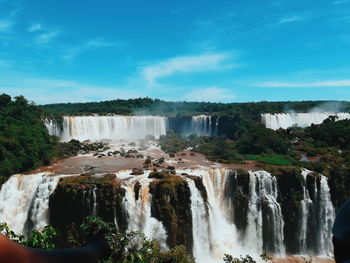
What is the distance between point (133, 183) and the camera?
23.0 m

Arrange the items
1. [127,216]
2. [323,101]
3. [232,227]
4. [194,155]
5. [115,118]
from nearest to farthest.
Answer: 1. [127,216]
2. [232,227]
3. [194,155]
4. [115,118]
5. [323,101]

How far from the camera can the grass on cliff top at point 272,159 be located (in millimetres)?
32400

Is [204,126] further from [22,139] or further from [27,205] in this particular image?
[27,205]

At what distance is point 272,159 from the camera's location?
111ft

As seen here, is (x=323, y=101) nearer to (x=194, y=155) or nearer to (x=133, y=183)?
(x=194, y=155)

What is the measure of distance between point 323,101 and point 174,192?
228 feet

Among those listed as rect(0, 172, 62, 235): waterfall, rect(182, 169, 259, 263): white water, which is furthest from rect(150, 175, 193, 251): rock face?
rect(0, 172, 62, 235): waterfall

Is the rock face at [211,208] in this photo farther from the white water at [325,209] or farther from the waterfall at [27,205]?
the waterfall at [27,205]

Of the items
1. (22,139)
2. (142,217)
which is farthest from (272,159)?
(22,139)

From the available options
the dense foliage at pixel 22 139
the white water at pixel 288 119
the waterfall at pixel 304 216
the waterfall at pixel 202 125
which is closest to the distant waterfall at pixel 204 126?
the waterfall at pixel 202 125

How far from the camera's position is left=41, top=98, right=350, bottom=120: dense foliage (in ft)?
221

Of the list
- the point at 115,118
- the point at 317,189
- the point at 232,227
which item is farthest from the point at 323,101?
the point at 232,227

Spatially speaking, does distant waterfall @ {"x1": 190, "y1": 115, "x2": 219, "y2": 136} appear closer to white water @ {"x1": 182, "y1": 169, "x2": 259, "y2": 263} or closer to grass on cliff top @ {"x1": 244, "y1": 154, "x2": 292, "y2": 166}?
grass on cliff top @ {"x1": 244, "y1": 154, "x2": 292, "y2": 166}

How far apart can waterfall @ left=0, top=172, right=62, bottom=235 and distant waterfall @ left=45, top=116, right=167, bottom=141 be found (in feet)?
72.8
